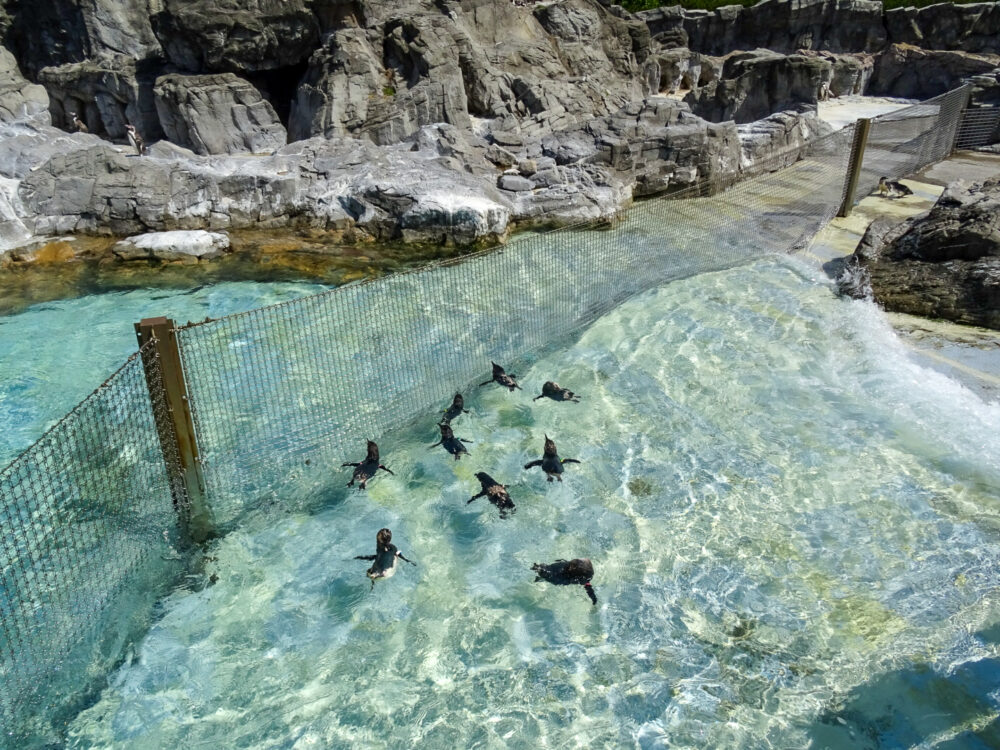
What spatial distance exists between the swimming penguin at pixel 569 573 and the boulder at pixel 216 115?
15649 millimetres

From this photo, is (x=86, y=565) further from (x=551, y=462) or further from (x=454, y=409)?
(x=551, y=462)

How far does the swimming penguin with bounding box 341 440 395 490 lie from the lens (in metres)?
5.77

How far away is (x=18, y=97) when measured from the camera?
2109cm

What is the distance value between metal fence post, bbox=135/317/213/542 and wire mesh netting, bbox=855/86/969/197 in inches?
471

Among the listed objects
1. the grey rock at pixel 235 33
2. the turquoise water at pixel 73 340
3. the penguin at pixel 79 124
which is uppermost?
the grey rock at pixel 235 33

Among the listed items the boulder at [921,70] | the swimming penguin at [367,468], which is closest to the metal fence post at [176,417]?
the swimming penguin at [367,468]

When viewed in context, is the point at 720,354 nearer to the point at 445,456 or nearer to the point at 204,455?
the point at 445,456

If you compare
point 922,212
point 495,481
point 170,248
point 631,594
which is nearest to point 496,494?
point 495,481

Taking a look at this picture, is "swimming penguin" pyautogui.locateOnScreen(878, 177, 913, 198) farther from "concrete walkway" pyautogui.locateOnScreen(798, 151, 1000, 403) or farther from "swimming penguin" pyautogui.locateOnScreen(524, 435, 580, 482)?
"swimming penguin" pyautogui.locateOnScreen(524, 435, 580, 482)

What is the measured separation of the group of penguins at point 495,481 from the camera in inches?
187

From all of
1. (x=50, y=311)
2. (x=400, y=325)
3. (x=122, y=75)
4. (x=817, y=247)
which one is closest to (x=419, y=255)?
(x=400, y=325)

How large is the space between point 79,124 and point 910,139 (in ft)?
67.8

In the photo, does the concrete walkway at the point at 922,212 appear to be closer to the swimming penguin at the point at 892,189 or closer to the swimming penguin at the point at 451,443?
the swimming penguin at the point at 892,189

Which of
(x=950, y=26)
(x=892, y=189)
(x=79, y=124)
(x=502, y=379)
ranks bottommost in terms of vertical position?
(x=502, y=379)
